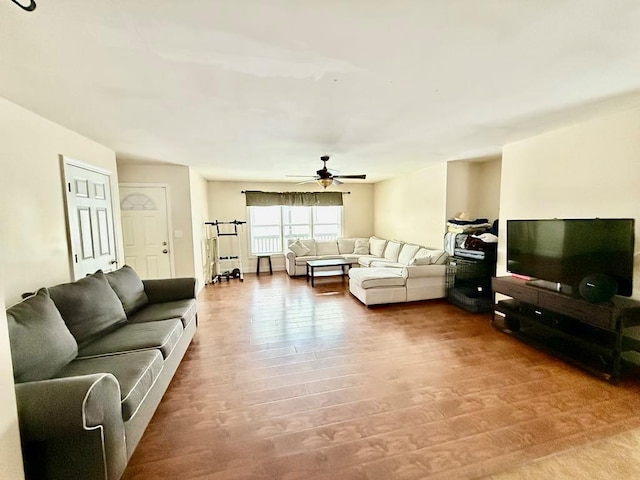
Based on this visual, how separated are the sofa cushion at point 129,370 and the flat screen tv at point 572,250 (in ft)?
12.0

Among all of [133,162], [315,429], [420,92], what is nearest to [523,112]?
[420,92]

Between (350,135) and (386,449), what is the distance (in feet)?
9.48

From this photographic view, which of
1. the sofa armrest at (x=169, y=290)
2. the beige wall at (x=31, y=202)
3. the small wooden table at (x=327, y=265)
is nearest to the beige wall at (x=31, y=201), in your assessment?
the beige wall at (x=31, y=202)

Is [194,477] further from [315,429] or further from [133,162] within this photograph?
[133,162]

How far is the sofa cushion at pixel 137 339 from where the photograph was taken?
2021mm

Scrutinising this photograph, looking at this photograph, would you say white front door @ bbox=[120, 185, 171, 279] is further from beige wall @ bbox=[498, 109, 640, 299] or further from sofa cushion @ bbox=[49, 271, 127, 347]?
beige wall @ bbox=[498, 109, 640, 299]

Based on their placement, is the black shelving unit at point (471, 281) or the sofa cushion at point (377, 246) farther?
the sofa cushion at point (377, 246)

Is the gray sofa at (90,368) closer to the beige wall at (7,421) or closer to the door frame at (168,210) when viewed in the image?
the beige wall at (7,421)

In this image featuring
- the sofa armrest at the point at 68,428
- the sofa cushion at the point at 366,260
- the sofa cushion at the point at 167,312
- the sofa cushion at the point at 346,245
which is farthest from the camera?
the sofa cushion at the point at 346,245

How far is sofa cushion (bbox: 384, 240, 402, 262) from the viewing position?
5.96 m

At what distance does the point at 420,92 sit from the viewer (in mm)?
2057

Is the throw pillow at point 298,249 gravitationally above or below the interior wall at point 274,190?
below

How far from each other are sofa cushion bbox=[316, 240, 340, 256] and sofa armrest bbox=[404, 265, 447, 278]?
112 inches

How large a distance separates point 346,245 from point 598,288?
5.09 metres
